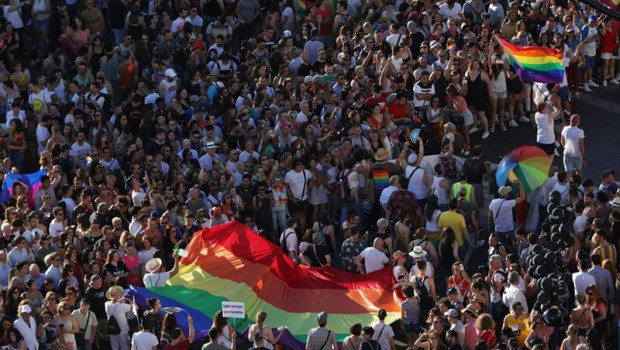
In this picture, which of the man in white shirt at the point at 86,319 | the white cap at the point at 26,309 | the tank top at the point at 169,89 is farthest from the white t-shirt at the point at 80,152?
the white cap at the point at 26,309

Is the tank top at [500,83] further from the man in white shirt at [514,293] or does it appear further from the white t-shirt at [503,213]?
the man in white shirt at [514,293]

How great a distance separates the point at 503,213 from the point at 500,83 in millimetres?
4432

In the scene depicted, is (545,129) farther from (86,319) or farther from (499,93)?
(86,319)

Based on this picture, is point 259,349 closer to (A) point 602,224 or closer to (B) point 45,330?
(B) point 45,330

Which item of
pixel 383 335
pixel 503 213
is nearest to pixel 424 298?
pixel 383 335

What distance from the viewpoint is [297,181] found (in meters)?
23.6

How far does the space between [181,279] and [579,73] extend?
390 inches

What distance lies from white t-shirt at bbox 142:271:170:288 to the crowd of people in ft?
0.08

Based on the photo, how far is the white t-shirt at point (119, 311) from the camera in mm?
20234

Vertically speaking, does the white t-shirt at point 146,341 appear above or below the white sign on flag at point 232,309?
below

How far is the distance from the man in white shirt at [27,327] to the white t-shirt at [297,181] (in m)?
5.36

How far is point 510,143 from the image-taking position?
85.4 feet

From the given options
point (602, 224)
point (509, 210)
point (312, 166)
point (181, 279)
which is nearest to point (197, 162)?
point (312, 166)

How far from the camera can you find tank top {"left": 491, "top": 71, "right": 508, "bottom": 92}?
85.3 ft
